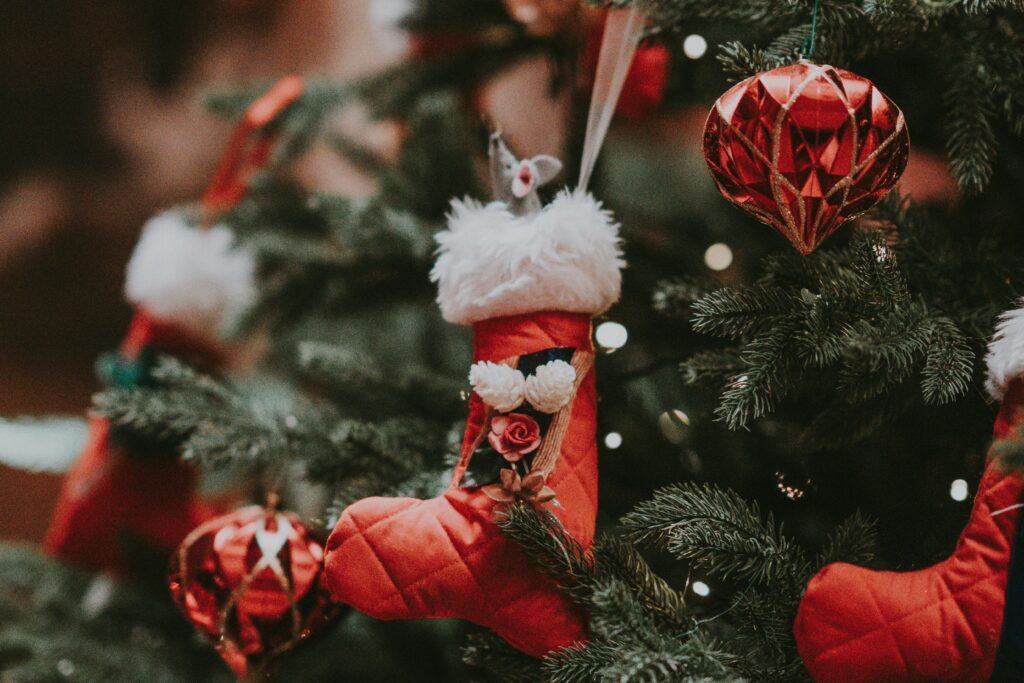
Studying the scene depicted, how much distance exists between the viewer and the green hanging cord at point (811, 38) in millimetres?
464

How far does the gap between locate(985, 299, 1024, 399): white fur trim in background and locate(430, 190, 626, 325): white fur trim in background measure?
220 mm

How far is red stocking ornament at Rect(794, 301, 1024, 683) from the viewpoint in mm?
401

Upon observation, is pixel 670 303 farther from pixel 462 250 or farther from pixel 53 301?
pixel 53 301

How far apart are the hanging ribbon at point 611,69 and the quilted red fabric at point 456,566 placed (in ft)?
0.71

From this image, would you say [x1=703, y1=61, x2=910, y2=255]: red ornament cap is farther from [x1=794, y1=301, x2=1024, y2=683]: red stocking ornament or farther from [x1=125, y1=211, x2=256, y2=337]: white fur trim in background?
[x1=125, y1=211, x2=256, y2=337]: white fur trim in background

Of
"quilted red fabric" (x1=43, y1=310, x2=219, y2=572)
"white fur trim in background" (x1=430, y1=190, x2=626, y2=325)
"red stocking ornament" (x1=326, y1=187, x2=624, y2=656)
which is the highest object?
"white fur trim in background" (x1=430, y1=190, x2=626, y2=325)

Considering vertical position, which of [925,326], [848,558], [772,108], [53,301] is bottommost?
[53,301]

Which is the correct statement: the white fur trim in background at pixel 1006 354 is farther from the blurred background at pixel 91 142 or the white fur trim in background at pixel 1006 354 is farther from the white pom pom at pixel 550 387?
the blurred background at pixel 91 142

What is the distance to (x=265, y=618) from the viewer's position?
23.0 inches

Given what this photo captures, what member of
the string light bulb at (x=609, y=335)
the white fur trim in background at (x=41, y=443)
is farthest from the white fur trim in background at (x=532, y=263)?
the white fur trim in background at (x=41, y=443)

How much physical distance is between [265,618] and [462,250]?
0.31m

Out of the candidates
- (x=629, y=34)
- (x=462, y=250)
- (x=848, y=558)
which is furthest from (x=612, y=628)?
(x=629, y=34)

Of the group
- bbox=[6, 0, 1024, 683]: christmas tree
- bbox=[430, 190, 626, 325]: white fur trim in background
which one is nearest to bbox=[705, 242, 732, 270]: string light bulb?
bbox=[6, 0, 1024, 683]: christmas tree

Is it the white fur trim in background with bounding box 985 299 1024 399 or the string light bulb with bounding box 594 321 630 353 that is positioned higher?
the white fur trim in background with bounding box 985 299 1024 399
